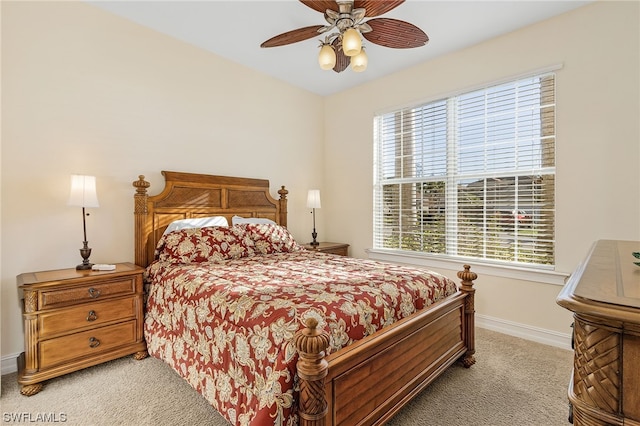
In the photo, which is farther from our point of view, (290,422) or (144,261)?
(144,261)

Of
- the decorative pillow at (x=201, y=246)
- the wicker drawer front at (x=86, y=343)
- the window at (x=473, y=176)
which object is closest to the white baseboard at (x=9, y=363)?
the wicker drawer front at (x=86, y=343)

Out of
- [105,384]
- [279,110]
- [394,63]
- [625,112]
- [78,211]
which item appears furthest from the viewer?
[279,110]

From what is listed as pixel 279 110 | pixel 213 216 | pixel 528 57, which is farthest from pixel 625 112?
pixel 213 216

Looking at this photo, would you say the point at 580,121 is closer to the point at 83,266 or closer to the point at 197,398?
the point at 197,398

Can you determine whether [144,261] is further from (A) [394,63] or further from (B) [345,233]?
(A) [394,63]

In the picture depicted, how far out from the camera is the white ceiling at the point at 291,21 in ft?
8.55

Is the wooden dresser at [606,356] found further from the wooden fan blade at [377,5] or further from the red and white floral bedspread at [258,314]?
the wooden fan blade at [377,5]

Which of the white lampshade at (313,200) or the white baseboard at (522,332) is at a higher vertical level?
the white lampshade at (313,200)

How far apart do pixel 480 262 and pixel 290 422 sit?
8.78 ft

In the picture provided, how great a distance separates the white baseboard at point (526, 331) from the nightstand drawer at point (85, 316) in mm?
3295

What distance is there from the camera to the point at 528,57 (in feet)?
9.44

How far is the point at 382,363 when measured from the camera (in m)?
1.59

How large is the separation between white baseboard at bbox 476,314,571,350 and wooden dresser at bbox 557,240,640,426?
2539 millimetres

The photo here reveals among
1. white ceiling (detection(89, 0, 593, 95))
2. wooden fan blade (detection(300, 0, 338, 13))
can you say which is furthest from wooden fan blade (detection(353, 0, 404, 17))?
white ceiling (detection(89, 0, 593, 95))
